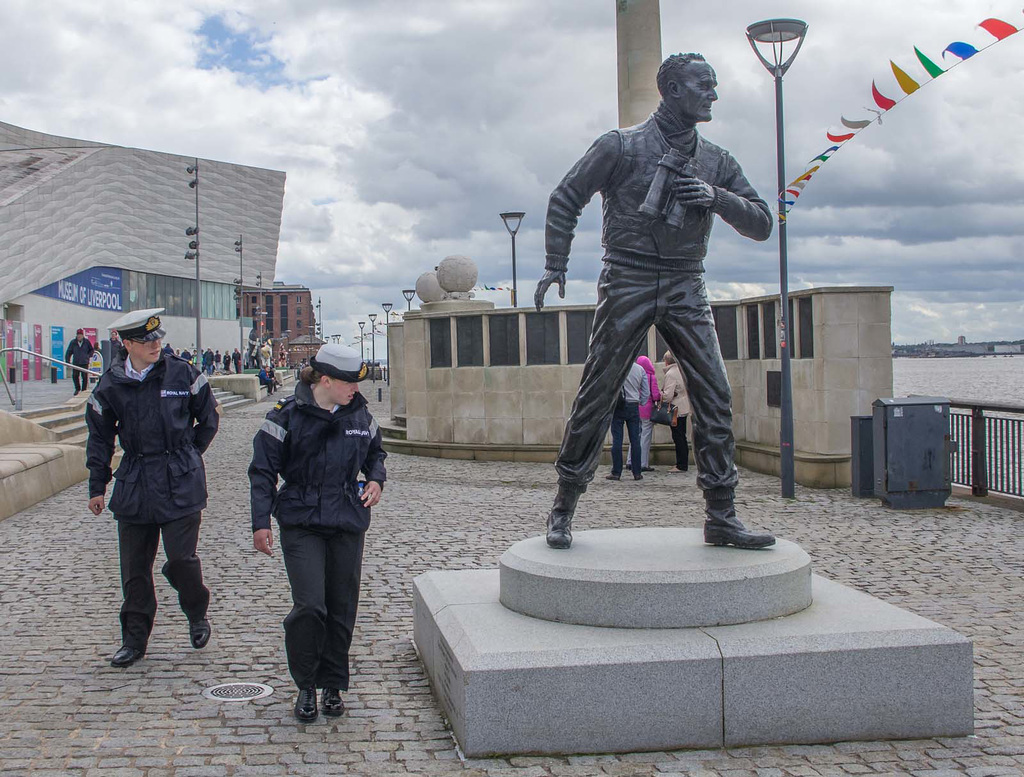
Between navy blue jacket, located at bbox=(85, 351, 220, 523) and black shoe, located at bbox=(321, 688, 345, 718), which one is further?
navy blue jacket, located at bbox=(85, 351, 220, 523)

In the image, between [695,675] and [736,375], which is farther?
[736,375]

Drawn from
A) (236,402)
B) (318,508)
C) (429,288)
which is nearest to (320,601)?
(318,508)

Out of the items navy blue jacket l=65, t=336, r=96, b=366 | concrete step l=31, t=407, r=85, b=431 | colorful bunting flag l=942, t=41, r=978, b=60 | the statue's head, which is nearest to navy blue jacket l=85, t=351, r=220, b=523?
the statue's head

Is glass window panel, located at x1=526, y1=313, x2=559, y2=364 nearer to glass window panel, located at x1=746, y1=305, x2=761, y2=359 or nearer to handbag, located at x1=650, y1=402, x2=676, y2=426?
handbag, located at x1=650, y1=402, x2=676, y2=426

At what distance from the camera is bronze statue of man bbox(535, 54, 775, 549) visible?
517 cm

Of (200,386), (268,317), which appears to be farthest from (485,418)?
(268,317)

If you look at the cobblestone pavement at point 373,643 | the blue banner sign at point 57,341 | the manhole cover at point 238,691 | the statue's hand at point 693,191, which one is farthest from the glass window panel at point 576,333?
the blue banner sign at point 57,341

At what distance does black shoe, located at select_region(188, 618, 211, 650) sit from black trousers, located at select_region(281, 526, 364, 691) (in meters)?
1.27

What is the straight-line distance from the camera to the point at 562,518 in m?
5.38

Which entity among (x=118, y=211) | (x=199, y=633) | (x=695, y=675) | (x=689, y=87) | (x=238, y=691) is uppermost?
(x=118, y=211)

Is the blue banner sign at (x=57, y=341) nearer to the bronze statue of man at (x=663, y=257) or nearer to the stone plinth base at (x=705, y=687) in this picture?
the bronze statue of man at (x=663, y=257)

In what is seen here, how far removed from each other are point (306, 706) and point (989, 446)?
9023 millimetres

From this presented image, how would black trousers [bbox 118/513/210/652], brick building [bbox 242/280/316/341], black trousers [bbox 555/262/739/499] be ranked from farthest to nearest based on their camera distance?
brick building [bbox 242/280/316/341], black trousers [bbox 118/513/210/652], black trousers [bbox 555/262/739/499]

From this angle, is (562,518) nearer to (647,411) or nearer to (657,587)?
(657,587)
